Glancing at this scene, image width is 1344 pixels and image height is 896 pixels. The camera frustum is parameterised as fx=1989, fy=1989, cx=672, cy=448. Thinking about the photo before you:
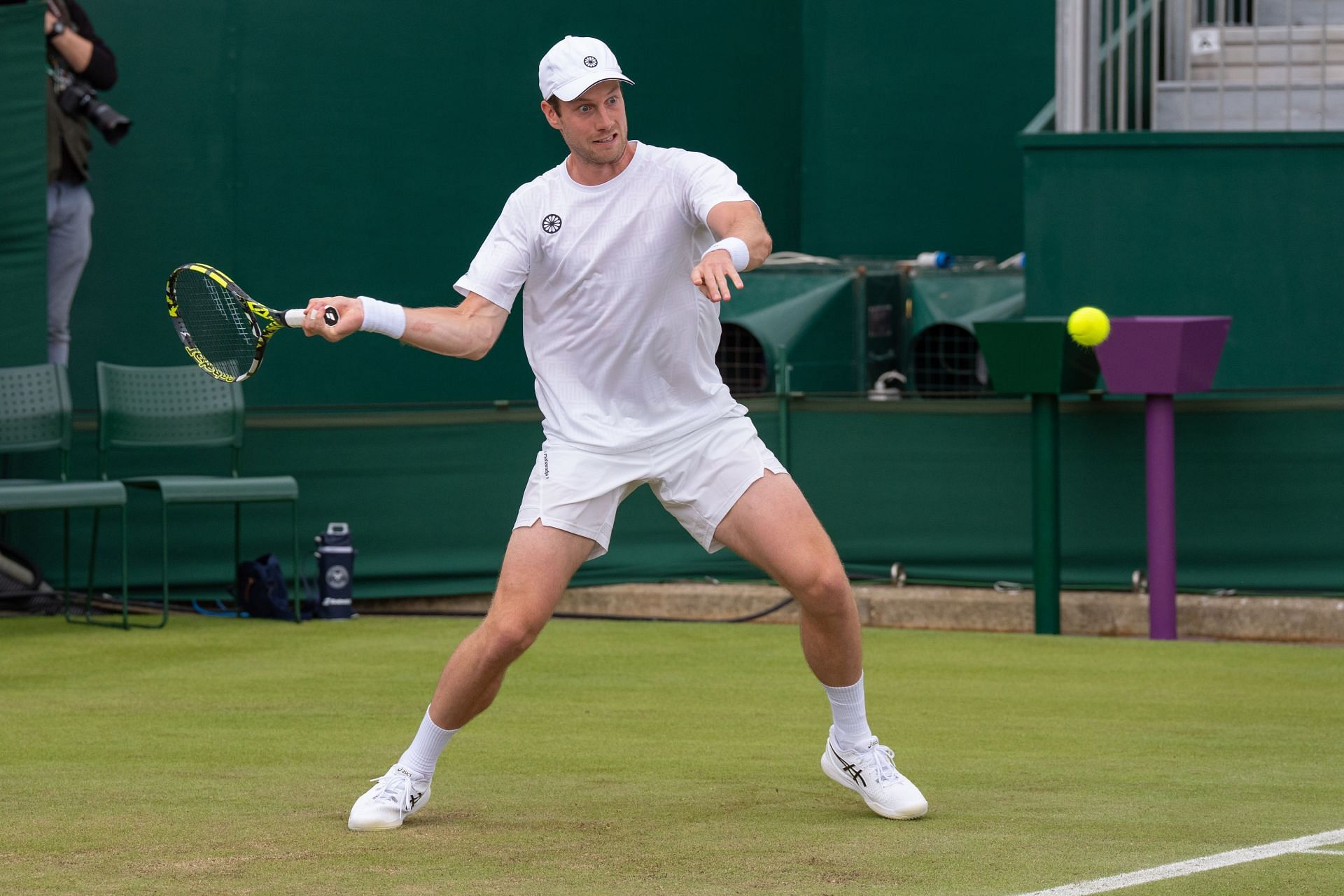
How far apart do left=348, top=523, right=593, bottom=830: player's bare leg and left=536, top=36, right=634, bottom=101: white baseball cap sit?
1096 mm

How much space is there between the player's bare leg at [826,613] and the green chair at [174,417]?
5.41 m

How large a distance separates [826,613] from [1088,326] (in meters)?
4.35

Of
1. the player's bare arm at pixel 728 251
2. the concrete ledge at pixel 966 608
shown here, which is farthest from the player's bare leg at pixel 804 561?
the concrete ledge at pixel 966 608

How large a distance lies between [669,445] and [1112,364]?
179 inches

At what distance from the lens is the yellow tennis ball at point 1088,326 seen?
896cm

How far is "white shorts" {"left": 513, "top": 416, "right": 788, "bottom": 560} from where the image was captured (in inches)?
199

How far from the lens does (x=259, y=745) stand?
654cm

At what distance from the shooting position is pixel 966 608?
32.9 ft

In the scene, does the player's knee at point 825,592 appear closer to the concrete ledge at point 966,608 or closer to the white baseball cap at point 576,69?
the white baseball cap at point 576,69

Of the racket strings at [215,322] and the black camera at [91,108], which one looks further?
the black camera at [91,108]

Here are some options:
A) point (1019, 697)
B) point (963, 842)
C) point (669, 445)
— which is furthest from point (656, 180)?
point (1019, 697)

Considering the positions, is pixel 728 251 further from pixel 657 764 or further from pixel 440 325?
pixel 657 764

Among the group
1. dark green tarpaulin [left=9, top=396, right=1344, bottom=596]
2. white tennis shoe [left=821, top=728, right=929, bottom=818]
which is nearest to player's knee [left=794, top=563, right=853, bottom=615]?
white tennis shoe [left=821, top=728, right=929, bottom=818]

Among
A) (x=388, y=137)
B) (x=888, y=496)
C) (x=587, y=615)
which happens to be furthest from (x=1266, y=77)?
(x=388, y=137)
